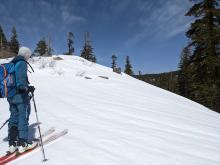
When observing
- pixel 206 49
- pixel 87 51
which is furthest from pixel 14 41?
pixel 206 49

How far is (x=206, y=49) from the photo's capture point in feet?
56.2

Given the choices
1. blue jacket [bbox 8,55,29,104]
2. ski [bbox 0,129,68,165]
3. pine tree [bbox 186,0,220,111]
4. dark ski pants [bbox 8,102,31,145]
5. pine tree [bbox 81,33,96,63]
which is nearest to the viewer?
ski [bbox 0,129,68,165]

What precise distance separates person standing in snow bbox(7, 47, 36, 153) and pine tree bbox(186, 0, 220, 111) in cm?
1370

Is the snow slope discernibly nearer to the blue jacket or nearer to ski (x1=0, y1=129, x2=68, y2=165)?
ski (x1=0, y1=129, x2=68, y2=165)

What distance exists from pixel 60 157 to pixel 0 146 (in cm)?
180

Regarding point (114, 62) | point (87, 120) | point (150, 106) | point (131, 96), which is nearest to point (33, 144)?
point (87, 120)

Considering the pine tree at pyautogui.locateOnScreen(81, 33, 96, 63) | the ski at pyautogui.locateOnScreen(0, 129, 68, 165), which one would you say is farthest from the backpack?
the pine tree at pyautogui.locateOnScreen(81, 33, 96, 63)

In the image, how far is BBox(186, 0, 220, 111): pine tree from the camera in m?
16.5

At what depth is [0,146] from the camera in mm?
5582

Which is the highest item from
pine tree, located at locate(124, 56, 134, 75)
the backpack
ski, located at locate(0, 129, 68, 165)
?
pine tree, located at locate(124, 56, 134, 75)

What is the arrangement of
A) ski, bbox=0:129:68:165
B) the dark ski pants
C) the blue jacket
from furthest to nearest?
the dark ski pants → the blue jacket → ski, bbox=0:129:68:165

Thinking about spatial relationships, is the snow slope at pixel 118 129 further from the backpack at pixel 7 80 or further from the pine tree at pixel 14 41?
the pine tree at pixel 14 41

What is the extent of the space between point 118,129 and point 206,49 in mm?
13086

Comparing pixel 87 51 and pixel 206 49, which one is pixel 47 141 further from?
pixel 87 51
